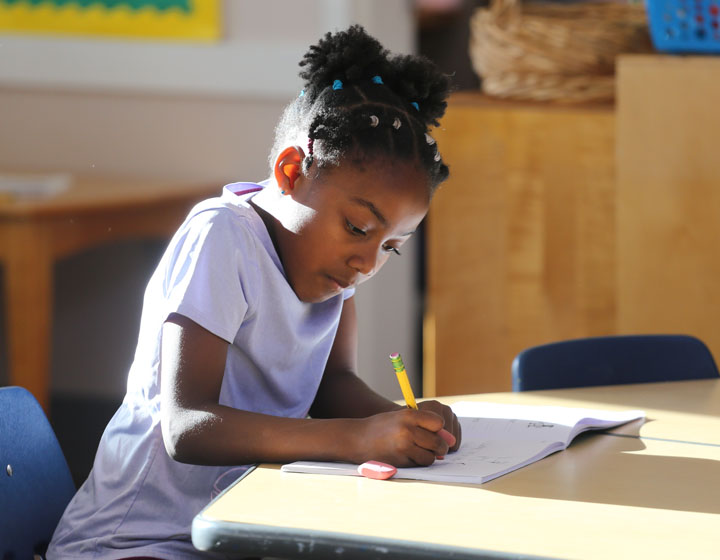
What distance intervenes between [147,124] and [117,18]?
0.32m

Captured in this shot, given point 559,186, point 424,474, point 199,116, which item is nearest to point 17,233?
point 199,116

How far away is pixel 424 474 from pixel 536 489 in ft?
0.36

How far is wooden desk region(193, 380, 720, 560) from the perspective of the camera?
833 millimetres

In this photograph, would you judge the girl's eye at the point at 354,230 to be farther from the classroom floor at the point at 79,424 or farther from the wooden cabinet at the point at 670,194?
the classroom floor at the point at 79,424

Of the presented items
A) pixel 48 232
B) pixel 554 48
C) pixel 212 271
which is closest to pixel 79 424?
pixel 48 232

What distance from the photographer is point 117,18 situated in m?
3.09

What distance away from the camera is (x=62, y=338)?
3.35 meters

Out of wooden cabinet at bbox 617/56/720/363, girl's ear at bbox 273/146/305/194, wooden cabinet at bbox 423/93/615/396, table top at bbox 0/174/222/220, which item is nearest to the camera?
girl's ear at bbox 273/146/305/194

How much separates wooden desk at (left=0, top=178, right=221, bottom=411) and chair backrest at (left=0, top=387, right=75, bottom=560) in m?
1.42

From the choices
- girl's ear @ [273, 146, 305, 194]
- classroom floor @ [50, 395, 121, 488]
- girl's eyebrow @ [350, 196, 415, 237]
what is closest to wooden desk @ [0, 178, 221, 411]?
classroom floor @ [50, 395, 121, 488]

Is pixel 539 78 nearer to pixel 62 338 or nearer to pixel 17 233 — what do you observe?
pixel 17 233

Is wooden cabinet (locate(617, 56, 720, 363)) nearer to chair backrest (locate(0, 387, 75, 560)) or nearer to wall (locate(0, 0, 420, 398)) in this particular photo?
wall (locate(0, 0, 420, 398))

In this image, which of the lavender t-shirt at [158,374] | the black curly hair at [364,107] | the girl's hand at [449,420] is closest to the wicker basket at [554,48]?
the black curly hair at [364,107]

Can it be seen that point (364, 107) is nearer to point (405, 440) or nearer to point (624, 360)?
point (405, 440)
